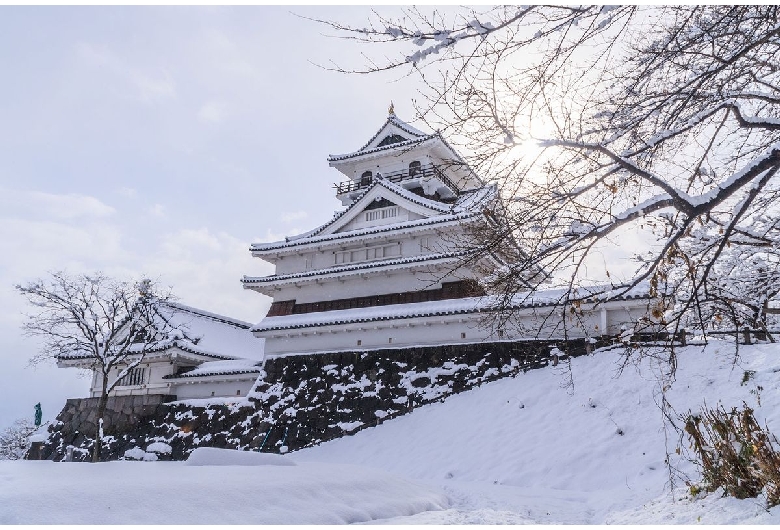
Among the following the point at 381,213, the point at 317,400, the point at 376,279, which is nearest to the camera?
the point at 317,400

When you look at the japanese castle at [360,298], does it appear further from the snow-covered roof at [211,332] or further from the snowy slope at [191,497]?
the snowy slope at [191,497]

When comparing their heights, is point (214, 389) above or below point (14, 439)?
above

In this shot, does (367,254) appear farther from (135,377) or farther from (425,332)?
(135,377)

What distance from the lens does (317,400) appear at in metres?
18.6

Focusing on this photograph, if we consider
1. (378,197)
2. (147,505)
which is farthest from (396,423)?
(147,505)

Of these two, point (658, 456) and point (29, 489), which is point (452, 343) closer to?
point (658, 456)

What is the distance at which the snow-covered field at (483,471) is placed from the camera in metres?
5.13

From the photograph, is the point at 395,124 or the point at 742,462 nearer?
the point at 742,462

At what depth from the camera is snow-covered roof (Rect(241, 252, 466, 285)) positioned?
19670 mm

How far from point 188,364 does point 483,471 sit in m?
15.1

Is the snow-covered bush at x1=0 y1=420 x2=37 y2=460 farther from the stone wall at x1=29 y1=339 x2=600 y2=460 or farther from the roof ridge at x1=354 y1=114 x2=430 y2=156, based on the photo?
the roof ridge at x1=354 y1=114 x2=430 y2=156

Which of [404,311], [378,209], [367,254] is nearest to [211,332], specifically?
[367,254]

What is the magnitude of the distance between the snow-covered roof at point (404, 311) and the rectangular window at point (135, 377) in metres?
5.87

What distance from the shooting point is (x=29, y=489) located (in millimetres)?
4754
